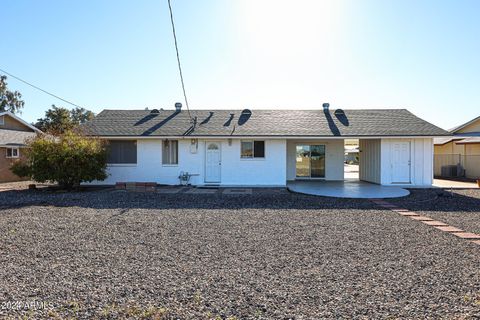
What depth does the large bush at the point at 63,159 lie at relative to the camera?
14.0m

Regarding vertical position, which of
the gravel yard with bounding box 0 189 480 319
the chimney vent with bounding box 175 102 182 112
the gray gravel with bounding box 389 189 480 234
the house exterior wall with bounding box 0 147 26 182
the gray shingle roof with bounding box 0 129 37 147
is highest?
the chimney vent with bounding box 175 102 182 112

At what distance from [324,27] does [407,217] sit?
693 cm

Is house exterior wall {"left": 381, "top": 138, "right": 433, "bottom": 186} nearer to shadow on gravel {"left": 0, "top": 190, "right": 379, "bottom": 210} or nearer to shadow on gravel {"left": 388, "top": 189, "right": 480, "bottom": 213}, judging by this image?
shadow on gravel {"left": 388, "top": 189, "right": 480, "bottom": 213}

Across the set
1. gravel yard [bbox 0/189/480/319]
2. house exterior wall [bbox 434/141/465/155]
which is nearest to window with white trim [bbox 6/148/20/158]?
gravel yard [bbox 0/189/480/319]

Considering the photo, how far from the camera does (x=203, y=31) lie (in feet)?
39.1

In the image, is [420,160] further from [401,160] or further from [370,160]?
[370,160]

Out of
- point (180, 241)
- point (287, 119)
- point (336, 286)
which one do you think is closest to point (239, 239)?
point (180, 241)

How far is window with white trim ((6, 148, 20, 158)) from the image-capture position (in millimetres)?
19656

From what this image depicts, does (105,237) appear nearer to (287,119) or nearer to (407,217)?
(407,217)

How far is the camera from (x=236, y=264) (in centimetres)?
507

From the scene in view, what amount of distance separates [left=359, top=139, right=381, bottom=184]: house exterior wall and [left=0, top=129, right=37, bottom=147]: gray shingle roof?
63.7 feet

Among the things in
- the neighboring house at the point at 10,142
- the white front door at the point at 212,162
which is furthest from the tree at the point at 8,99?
the white front door at the point at 212,162

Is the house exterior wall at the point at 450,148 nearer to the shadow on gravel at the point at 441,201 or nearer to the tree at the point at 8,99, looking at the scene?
the shadow on gravel at the point at 441,201

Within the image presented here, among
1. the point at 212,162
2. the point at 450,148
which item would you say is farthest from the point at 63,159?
the point at 450,148
